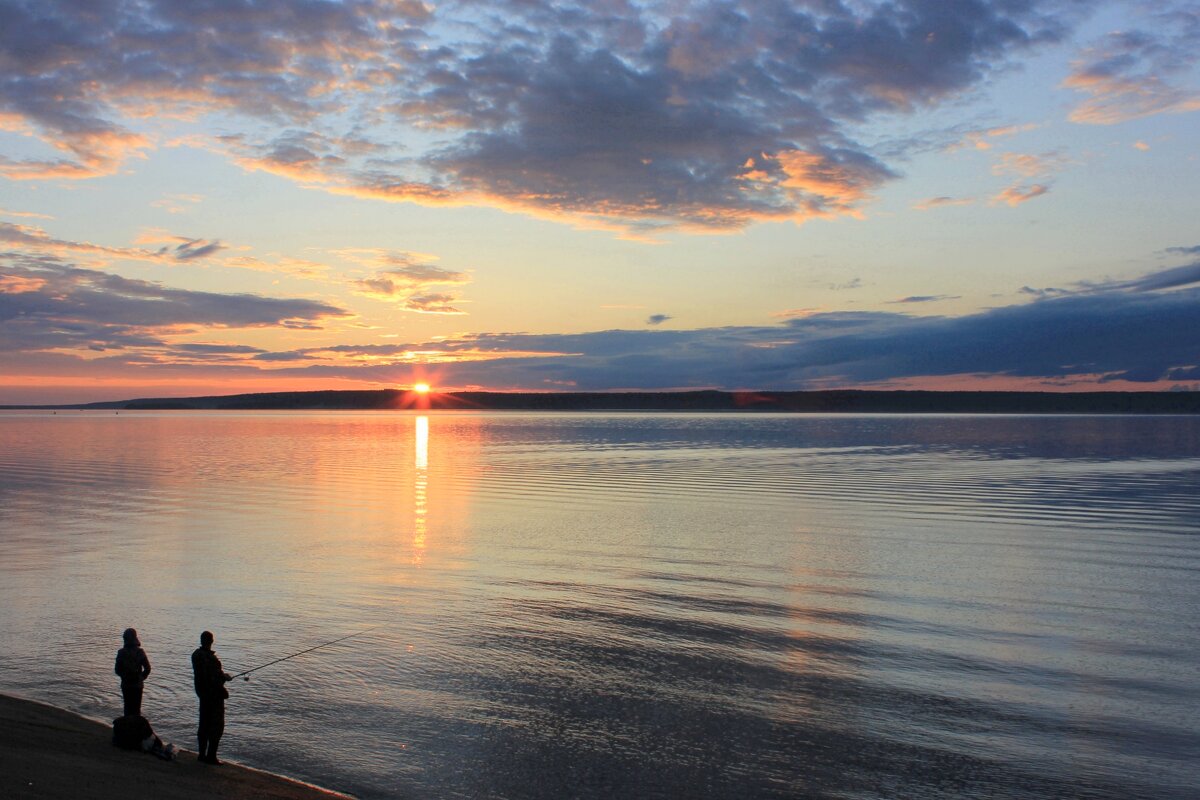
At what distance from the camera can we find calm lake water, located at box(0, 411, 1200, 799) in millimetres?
11977

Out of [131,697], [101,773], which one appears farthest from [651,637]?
[101,773]

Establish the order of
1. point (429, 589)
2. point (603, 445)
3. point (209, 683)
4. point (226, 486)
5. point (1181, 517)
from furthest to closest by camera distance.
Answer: point (603, 445), point (226, 486), point (1181, 517), point (429, 589), point (209, 683)

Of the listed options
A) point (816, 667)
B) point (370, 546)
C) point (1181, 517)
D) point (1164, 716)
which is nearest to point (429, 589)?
point (370, 546)

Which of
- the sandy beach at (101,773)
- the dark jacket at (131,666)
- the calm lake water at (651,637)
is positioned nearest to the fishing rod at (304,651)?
the calm lake water at (651,637)

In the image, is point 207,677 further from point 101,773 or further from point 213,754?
point 101,773

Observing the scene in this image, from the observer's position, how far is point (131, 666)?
12328mm

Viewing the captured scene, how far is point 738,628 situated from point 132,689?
10.8m

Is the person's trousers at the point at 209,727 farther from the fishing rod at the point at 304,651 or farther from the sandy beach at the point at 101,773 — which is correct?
the fishing rod at the point at 304,651

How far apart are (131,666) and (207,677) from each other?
1250mm

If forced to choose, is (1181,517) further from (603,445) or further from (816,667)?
(603,445)

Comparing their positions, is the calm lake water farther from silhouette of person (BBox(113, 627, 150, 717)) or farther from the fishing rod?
silhouette of person (BBox(113, 627, 150, 717))

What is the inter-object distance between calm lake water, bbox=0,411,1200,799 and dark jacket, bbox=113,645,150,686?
1355 mm

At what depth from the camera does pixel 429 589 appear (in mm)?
22609

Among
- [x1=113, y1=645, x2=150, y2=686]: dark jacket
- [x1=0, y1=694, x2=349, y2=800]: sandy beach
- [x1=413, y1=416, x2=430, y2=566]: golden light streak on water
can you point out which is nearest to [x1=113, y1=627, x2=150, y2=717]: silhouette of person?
[x1=113, y1=645, x2=150, y2=686]: dark jacket
